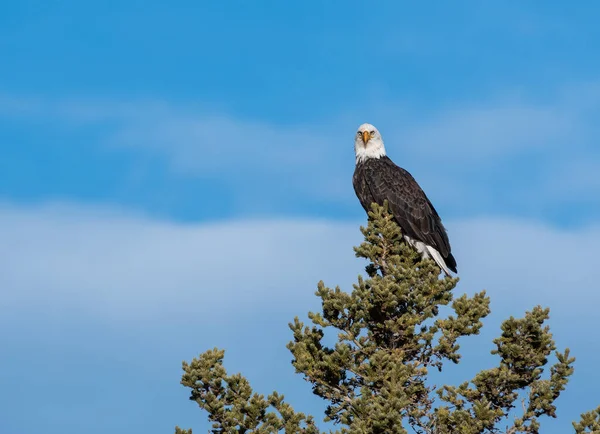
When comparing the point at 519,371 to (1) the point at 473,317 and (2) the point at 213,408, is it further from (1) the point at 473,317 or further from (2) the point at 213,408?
(2) the point at 213,408

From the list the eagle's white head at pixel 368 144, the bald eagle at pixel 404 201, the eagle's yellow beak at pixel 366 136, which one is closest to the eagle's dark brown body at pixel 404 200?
the bald eagle at pixel 404 201

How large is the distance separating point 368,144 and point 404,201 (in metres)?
1.92

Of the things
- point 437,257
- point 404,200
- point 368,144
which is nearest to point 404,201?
point 404,200

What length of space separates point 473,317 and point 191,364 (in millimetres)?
4492

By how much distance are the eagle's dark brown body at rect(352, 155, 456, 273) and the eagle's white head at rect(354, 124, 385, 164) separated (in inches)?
14.4

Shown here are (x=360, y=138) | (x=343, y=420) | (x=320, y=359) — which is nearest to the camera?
(x=343, y=420)

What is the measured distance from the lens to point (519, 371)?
13930 millimetres

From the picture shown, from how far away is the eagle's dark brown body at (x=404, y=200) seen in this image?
1738cm

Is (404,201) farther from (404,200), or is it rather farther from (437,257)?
(437,257)

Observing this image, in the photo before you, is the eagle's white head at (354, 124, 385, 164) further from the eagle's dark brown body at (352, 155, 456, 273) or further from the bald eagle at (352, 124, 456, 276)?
the eagle's dark brown body at (352, 155, 456, 273)

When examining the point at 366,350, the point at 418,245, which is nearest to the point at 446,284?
the point at 366,350

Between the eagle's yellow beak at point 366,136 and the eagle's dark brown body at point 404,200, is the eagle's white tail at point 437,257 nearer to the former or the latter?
the eagle's dark brown body at point 404,200

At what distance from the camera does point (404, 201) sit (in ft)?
58.0

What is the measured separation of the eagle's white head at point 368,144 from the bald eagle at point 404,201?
0.02m
